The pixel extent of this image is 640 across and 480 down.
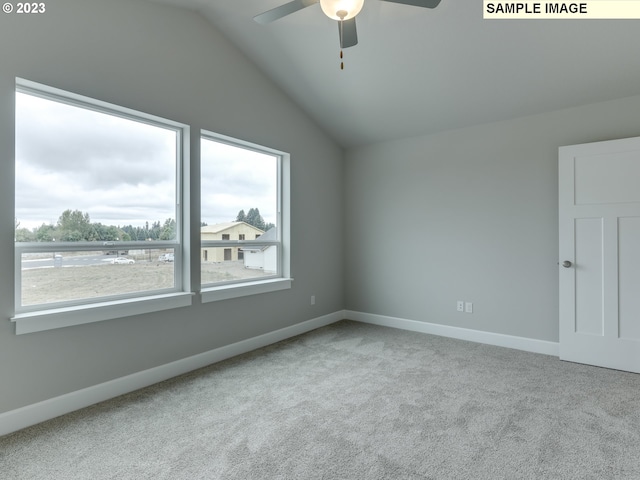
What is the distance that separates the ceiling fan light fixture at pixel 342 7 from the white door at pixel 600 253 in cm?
256

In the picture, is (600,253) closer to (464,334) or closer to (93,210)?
(464,334)

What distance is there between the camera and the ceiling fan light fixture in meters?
1.85

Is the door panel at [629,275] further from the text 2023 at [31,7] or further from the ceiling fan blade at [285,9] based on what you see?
the text 2023 at [31,7]

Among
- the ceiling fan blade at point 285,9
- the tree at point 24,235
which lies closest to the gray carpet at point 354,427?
the tree at point 24,235

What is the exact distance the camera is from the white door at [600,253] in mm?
3027

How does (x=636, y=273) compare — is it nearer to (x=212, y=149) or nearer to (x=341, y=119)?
(x=341, y=119)

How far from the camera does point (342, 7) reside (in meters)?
1.87

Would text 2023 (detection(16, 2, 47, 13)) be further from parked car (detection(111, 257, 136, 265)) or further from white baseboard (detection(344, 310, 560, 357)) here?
white baseboard (detection(344, 310, 560, 357))

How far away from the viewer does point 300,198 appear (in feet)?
14.1

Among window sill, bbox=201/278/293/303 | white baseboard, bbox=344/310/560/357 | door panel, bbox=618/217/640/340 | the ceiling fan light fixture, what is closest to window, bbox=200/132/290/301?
window sill, bbox=201/278/293/303

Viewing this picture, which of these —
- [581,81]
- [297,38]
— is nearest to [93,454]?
[297,38]

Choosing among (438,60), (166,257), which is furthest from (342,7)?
(166,257)

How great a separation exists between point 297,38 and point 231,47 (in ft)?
2.34

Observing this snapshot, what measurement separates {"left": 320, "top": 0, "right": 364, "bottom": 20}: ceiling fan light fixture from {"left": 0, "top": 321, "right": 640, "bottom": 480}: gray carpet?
2.41 meters
